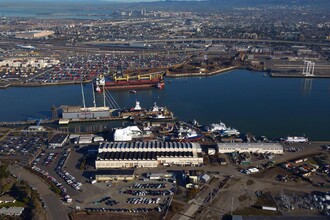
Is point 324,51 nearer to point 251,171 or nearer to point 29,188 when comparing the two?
point 251,171

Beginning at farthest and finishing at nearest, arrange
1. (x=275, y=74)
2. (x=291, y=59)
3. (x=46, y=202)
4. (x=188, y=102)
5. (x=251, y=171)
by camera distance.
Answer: (x=291, y=59)
(x=275, y=74)
(x=188, y=102)
(x=251, y=171)
(x=46, y=202)

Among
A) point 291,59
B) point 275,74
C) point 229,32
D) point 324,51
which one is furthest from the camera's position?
point 229,32

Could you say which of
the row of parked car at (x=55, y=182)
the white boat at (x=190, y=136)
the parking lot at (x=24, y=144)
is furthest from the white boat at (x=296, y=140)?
the parking lot at (x=24, y=144)

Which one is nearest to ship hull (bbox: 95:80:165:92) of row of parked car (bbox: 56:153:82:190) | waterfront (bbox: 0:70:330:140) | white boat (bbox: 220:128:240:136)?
waterfront (bbox: 0:70:330:140)

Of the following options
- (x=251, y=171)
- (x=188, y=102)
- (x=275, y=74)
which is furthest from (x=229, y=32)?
(x=251, y=171)

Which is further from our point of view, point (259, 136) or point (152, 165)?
point (259, 136)

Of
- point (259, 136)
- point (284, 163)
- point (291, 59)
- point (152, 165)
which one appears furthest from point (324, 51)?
point (152, 165)
